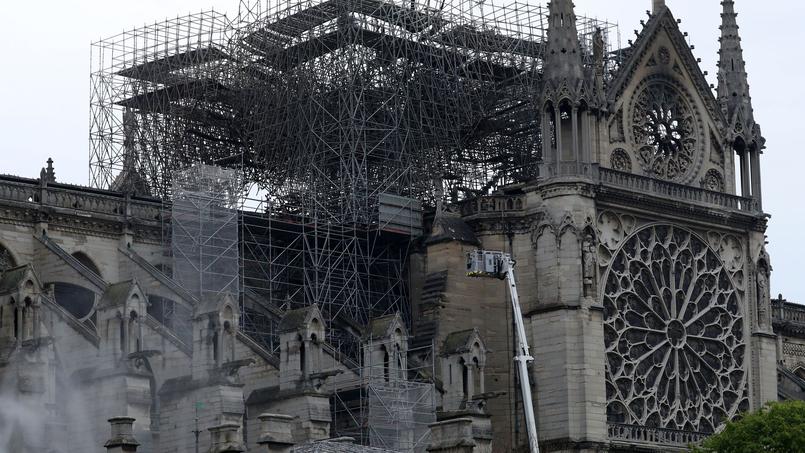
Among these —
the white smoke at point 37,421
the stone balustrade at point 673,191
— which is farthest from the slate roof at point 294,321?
the stone balustrade at point 673,191

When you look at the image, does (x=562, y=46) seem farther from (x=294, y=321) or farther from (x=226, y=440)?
(x=226, y=440)

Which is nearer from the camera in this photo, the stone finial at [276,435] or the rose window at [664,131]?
the stone finial at [276,435]

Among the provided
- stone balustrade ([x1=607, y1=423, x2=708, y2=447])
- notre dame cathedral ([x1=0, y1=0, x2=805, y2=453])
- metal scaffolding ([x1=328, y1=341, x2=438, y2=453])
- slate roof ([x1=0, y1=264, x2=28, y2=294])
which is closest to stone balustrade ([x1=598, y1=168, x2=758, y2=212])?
notre dame cathedral ([x1=0, y1=0, x2=805, y2=453])

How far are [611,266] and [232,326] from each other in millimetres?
13807

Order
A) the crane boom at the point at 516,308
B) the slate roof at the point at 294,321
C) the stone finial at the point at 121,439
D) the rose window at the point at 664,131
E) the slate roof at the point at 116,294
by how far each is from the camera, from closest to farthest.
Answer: the stone finial at the point at 121,439 < the slate roof at the point at 116,294 < the slate roof at the point at 294,321 < the crane boom at the point at 516,308 < the rose window at the point at 664,131

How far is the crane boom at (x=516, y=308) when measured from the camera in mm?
68875

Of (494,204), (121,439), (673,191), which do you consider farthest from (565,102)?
(121,439)

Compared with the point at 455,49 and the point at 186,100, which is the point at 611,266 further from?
the point at 186,100

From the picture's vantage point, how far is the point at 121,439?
5169 centimetres

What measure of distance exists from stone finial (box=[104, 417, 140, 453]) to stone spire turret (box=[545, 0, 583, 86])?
81.7 feet

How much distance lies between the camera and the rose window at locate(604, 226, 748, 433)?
7200cm

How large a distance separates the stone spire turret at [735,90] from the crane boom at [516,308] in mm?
11374

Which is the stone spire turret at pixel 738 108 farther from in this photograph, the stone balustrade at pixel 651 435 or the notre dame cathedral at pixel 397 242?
the stone balustrade at pixel 651 435

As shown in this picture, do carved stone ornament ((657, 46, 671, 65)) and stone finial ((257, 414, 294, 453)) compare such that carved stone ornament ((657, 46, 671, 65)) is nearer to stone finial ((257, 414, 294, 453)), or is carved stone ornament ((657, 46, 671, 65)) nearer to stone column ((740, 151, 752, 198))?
stone column ((740, 151, 752, 198))
